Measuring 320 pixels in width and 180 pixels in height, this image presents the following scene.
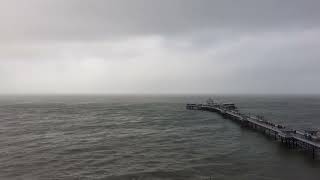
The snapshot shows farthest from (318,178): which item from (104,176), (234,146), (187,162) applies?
(104,176)

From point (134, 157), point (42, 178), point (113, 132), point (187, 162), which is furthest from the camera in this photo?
point (113, 132)

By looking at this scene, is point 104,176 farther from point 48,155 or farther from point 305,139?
point 305,139

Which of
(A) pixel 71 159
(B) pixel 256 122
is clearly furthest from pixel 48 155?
(B) pixel 256 122

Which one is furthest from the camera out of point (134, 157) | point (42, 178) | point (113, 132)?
point (113, 132)

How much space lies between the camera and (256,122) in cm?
7156

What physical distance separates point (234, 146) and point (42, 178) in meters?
29.3

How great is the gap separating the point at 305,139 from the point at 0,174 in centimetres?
3923

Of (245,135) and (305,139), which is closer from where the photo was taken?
(305,139)

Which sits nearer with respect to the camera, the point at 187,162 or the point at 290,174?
the point at 290,174

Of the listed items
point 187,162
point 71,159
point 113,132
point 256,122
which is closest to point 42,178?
point 71,159

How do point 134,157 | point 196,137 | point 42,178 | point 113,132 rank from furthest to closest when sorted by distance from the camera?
point 113,132 → point 196,137 → point 134,157 → point 42,178

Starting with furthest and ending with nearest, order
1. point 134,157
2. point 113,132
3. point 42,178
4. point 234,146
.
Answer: point 113,132
point 234,146
point 134,157
point 42,178

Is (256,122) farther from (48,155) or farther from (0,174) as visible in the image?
(0,174)

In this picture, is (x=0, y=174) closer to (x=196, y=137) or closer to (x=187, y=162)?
(x=187, y=162)
